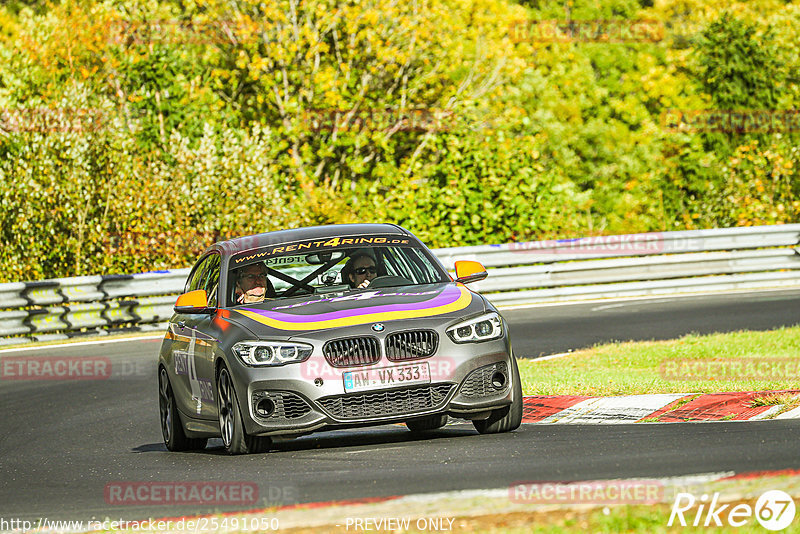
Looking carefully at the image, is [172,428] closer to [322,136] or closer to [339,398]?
[339,398]

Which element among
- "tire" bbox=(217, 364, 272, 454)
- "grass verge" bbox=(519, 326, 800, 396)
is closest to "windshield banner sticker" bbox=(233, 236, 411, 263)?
"tire" bbox=(217, 364, 272, 454)

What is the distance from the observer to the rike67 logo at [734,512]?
16.9ft

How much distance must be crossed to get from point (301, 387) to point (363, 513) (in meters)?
2.77

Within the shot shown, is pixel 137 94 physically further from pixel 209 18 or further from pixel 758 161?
pixel 758 161

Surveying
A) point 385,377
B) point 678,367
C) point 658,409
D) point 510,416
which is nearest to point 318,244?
point 385,377

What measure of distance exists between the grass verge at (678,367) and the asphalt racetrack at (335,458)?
66.9 inches

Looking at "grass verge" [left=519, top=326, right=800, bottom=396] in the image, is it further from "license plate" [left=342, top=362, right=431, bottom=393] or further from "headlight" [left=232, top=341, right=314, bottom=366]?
"headlight" [left=232, top=341, right=314, bottom=366]

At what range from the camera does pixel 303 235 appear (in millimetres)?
10266

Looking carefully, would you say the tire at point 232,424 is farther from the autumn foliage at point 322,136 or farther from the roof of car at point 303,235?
the autumn foliage at point 322,136

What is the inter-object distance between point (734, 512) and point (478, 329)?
3679 mm

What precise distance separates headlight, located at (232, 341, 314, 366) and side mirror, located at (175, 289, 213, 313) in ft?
3.43

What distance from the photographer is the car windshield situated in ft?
32.1

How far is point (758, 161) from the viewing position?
2833 cm

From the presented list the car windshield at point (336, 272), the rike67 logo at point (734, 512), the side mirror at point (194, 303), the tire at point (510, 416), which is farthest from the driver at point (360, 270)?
the rike67 logo at point (734, 512)
